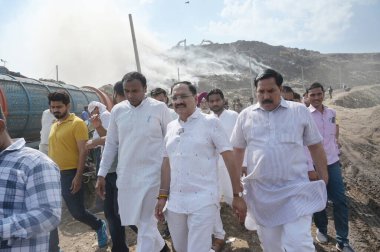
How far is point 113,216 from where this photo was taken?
12.4 ft

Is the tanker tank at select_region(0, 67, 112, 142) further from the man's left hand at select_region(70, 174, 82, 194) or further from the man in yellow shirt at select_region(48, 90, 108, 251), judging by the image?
the man's left hand at select_region(70, 174, 82, 194)

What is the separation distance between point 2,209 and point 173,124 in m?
1.74

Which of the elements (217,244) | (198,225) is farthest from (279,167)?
(217,244)

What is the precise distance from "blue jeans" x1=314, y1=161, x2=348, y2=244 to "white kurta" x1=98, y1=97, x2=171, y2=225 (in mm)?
2114

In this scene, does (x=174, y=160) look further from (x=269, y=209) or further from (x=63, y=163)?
(x=63, y=163)

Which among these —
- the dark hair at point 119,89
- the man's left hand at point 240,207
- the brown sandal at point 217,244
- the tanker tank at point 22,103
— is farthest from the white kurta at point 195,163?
the tanker tank at point 22,103

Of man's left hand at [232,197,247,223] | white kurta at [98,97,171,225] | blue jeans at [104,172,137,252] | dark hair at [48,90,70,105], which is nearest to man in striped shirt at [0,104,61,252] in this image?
man's left hand at [232,197,247,223]

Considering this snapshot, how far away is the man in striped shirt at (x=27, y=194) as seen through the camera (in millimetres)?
1565

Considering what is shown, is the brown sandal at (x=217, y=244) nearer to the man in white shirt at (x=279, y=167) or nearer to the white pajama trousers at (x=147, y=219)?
the white pajama trousers at (x=147, y=219)

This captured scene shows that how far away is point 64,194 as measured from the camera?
4.04m

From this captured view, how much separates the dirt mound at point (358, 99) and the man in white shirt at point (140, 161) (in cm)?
3067

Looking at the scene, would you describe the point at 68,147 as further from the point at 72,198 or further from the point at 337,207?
the point at 337,207

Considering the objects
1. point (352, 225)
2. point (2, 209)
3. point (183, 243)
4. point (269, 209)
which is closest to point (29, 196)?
point (2, 209)

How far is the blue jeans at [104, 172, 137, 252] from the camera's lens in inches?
148
